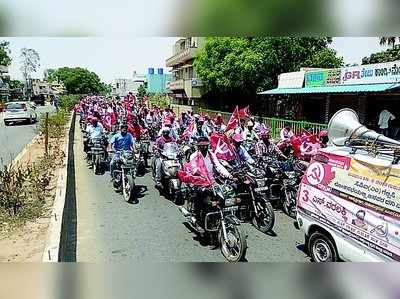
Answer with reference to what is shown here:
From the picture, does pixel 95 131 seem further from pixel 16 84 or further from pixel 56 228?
pixel 16 84

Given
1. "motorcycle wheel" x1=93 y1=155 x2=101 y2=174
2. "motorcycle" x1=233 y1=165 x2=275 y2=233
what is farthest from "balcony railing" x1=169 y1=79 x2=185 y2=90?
"motorcycle" x1=233 y1=165 x2=275 y2=233

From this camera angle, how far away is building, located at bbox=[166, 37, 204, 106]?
40259 millimetres

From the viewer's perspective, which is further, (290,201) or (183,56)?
(183,56)

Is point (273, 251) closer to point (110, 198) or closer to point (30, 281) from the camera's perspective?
point (30, 281)

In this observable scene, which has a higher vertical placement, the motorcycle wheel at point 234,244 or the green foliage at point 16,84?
the green foliage at point 16,84

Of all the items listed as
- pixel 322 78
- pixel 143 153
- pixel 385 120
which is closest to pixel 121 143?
pixel 143 153

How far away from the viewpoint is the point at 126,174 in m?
9.30

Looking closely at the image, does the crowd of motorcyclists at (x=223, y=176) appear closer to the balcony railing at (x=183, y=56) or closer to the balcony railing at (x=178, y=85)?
the balcony railing at (x=183, y=56)

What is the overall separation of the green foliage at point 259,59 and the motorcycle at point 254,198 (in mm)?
18157

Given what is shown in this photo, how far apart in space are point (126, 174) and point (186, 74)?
4185 centimetres

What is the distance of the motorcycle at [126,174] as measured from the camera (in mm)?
8945

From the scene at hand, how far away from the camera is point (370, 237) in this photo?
4.69 m

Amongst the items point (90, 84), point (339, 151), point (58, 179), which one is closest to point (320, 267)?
point (339, 151)

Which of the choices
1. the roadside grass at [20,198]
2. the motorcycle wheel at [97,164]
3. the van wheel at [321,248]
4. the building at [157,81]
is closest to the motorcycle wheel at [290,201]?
the van wheel at [321,248]
